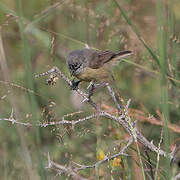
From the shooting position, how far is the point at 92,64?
12.5ft

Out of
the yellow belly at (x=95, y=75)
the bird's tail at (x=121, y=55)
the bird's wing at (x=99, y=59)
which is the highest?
the bird's wing at (x=99, y=59)

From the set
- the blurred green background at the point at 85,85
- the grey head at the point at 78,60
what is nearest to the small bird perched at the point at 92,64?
the grey head at the point at 78,60

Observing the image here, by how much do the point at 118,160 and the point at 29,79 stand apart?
110 cm

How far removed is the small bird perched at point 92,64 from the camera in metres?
3.54

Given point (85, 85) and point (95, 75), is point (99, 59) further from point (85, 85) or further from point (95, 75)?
point (85, 85)

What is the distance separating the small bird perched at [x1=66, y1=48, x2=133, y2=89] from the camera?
3541mm

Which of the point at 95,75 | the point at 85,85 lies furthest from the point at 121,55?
the point at 85,85

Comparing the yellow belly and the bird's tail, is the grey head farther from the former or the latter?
the bird's tail

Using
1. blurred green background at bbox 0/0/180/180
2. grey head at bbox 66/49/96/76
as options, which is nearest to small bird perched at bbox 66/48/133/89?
grey head at bbox 66/49/96/76

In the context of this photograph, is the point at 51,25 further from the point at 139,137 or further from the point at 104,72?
the point at 139,137

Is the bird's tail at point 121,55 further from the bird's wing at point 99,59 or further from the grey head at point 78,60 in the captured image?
the grey head at point 78,60

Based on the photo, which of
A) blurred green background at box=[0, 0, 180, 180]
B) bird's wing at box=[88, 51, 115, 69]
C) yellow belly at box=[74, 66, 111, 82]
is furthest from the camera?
bird's wing at box=[88, 51, 115, 69]

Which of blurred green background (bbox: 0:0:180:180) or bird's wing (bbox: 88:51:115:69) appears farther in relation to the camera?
bird's wing (bbox: 88:51:115:69)

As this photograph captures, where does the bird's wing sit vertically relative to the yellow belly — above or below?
above
